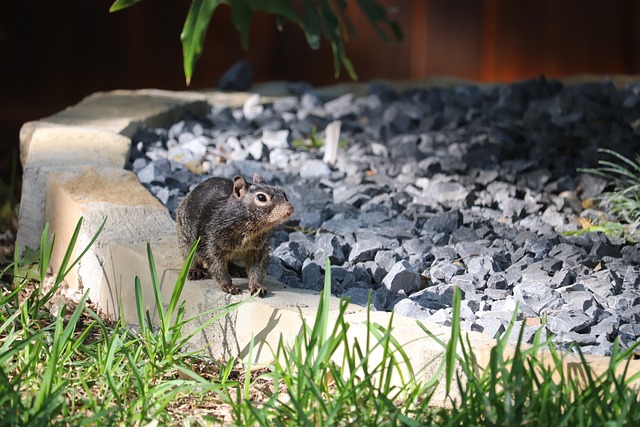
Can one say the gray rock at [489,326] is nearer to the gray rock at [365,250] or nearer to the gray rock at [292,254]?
the gray rock at [365,250]

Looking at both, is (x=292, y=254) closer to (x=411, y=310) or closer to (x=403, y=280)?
(x=403, y=280)

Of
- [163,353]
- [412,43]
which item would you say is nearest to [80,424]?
[163,353]

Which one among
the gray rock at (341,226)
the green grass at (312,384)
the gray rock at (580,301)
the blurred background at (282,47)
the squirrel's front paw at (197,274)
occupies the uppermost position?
the blurred background at (282,47)

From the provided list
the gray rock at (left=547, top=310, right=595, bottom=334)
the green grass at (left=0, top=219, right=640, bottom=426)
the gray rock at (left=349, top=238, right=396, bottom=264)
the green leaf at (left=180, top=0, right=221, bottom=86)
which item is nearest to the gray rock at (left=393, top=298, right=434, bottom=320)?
the green grass at (left=0, top=219, right=640, bottom=426)

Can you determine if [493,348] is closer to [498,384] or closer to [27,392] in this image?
[498,384]

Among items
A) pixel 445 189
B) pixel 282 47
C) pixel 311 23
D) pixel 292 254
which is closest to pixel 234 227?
pixel 292 254

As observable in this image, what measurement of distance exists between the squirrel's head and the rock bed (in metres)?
0.34

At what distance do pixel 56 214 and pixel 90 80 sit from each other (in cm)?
288

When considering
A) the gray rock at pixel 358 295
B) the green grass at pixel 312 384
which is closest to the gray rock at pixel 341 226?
the gray rock at pixel 358 295

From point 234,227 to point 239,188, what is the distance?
5.2 inches

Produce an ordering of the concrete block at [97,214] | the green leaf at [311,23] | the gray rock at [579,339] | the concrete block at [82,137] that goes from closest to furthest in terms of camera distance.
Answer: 1. the gray rock at [579,339]
2. the concrete block at [97,214]
3. the concrete block at [82,137]
4. the green leaf at [311,23]

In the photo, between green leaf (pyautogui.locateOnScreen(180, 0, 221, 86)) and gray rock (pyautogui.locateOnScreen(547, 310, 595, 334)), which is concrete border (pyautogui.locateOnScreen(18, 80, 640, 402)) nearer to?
gray rock (pyautogui.locateOnScreen(547, 310, 595, 334))

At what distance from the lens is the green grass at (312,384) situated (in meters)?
2.28

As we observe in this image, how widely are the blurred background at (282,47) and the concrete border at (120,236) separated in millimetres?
1332
